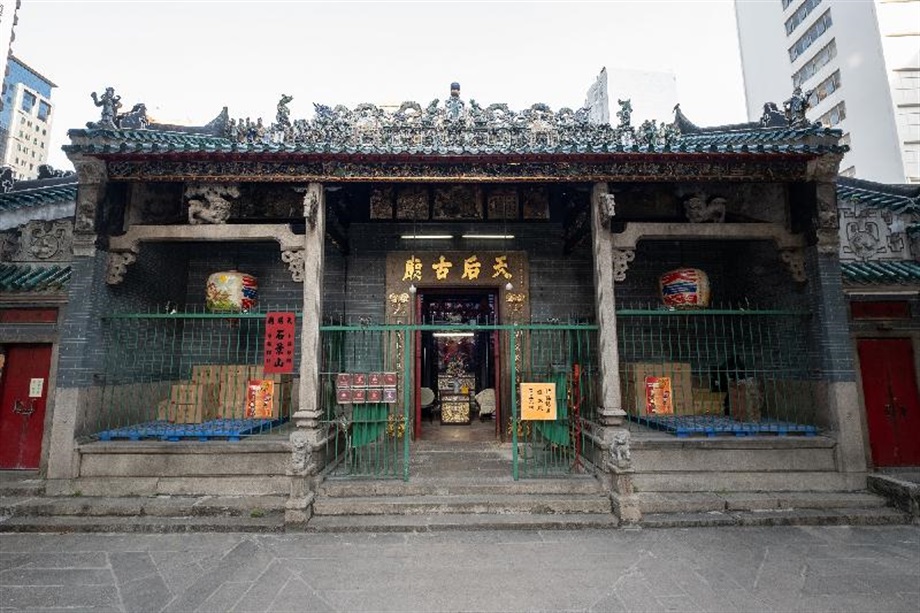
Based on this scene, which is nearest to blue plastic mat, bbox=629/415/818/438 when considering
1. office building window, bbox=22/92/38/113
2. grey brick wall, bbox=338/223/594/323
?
grey brick wall, bbox=338/223/594/323

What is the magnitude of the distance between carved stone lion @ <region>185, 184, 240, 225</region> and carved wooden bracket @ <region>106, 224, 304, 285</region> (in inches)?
6.0

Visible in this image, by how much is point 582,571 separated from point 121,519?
233 inches

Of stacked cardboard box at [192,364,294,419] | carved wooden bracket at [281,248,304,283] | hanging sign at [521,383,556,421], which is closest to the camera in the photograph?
hanging sign at [521,383,556,421]

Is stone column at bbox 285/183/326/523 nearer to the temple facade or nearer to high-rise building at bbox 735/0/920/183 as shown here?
the temple facade

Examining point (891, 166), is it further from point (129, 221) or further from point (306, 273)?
point (129, 221)

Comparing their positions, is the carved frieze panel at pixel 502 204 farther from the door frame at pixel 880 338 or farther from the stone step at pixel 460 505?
the door frame at pixel 880 338

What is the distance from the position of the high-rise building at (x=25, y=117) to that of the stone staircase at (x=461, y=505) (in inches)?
2191

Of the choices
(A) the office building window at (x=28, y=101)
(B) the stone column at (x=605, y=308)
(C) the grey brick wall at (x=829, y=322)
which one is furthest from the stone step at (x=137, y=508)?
(A) the office building window at (x=28, y=101)

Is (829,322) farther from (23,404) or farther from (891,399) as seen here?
(23,404)

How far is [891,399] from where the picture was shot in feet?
24.6

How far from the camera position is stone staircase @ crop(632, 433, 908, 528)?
6176mm

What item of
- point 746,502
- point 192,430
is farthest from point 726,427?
point 192,430

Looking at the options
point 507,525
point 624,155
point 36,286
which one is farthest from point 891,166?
point 36,286

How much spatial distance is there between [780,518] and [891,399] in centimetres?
365
